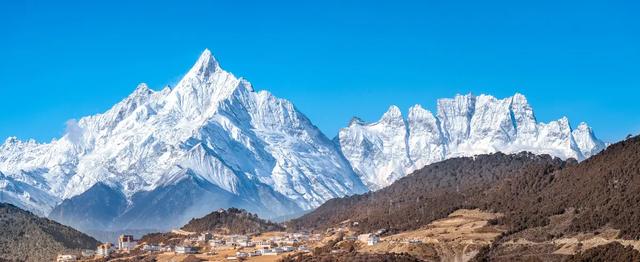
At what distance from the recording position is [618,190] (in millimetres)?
195875

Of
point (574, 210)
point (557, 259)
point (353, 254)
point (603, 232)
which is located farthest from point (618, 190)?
point (353, 254)

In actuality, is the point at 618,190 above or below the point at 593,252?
above

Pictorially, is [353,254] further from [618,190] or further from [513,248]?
[618,190]

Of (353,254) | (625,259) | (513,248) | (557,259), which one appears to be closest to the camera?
(625,259)

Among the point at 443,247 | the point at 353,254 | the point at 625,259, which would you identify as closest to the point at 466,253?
the point at 443,247

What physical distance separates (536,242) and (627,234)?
18.1 m

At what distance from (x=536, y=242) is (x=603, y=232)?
477 inches

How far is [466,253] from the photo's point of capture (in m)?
187

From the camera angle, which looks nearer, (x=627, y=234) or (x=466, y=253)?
(x=627, y=234)

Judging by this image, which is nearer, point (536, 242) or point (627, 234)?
point (627, 234)

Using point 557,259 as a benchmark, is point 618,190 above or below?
above

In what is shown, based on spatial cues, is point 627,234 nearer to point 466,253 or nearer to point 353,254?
point 466,253

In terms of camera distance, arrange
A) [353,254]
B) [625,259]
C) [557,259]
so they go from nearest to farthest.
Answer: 1. [625,259]
2. [557,259]
3. [353,254]

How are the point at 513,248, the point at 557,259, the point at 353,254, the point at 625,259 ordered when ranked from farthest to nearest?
1. the point at 353,254
2. the point at 513,248
3. the point at 557,259
4. the point at 625,259
